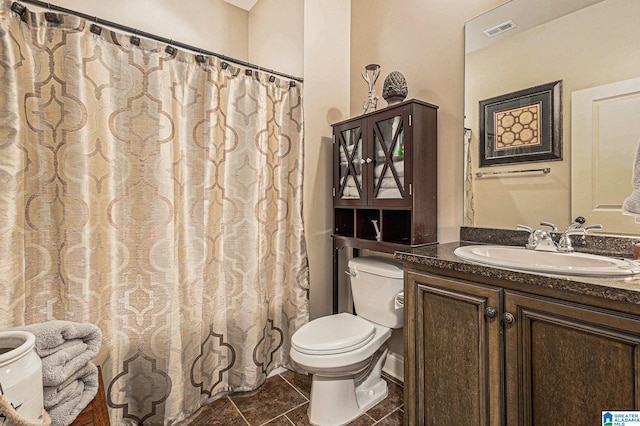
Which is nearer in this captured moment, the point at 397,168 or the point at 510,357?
the point at 510,357

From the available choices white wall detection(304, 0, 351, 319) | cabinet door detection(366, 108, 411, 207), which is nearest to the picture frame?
cabinet door detection(366, 108, 411, 207)

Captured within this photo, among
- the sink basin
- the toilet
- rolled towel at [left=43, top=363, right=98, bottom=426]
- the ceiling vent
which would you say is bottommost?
the toilet

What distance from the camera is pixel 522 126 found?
1.42 m

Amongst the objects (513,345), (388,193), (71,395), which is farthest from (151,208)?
(513,345)

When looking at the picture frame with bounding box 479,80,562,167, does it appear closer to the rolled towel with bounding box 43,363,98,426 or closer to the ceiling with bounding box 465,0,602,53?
the ceiling with bounding box 465,0,602,53

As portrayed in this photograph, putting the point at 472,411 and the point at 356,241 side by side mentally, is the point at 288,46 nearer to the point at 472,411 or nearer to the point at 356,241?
the point at 356,241

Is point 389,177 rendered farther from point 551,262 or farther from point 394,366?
point 394,366

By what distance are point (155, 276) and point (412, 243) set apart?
4.31 feet

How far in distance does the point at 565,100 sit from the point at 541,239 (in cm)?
59

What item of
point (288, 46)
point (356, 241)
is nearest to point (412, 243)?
point (356, 241)

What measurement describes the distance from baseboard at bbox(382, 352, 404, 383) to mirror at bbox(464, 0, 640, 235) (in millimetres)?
1006

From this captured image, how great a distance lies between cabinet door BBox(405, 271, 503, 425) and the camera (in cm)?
105

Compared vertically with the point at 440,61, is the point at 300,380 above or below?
below

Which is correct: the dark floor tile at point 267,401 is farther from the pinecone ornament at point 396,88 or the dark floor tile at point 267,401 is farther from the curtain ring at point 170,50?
the curtain ring at point 170,50
